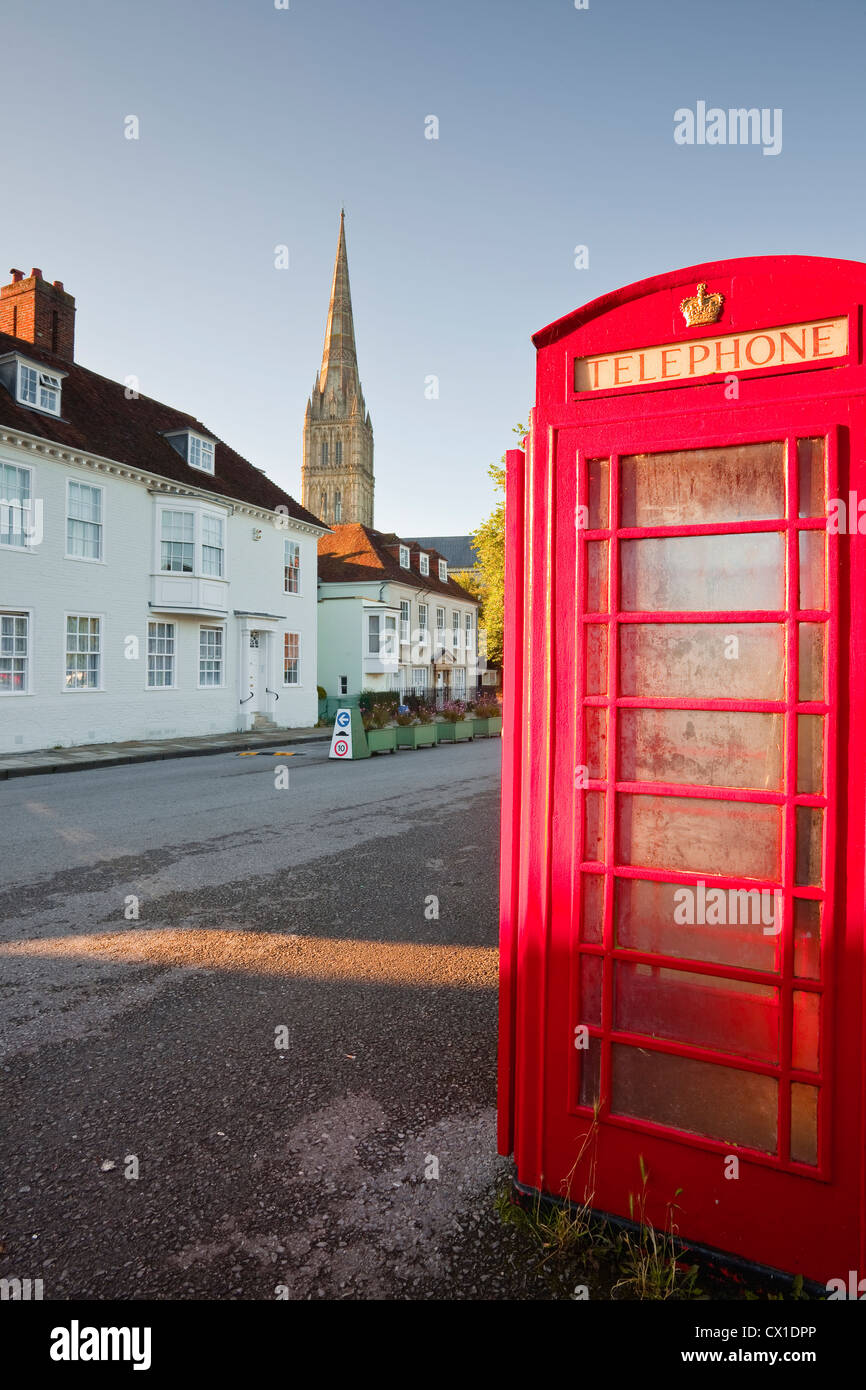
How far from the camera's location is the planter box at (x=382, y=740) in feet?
66.4

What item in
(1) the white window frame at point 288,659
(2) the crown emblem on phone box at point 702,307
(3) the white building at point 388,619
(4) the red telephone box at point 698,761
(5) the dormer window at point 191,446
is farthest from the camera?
(3) the white building at point 388,619

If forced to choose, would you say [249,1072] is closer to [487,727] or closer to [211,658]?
[211,658]

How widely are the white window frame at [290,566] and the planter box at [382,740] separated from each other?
1021 centimetres

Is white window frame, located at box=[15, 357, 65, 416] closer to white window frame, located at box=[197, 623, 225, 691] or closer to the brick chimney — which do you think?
the brick chimney

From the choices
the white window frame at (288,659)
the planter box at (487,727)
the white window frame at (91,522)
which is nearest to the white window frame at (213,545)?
the white window frame at (91,522)

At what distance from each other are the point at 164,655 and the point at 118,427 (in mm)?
6898

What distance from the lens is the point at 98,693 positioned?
2123 centimetres

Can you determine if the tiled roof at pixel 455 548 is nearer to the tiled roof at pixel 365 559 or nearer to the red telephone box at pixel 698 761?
the tiled roof at pixel 365 559

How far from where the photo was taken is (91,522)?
2120cm

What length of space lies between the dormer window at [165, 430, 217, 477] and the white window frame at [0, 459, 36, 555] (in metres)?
6.72

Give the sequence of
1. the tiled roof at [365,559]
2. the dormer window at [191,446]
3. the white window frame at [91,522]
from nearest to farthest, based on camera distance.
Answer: the white window frame at [91,522] < the dormer window at [191,446] < the tiled roof at [365,559]

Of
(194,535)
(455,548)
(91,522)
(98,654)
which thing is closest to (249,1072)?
(98,654)
